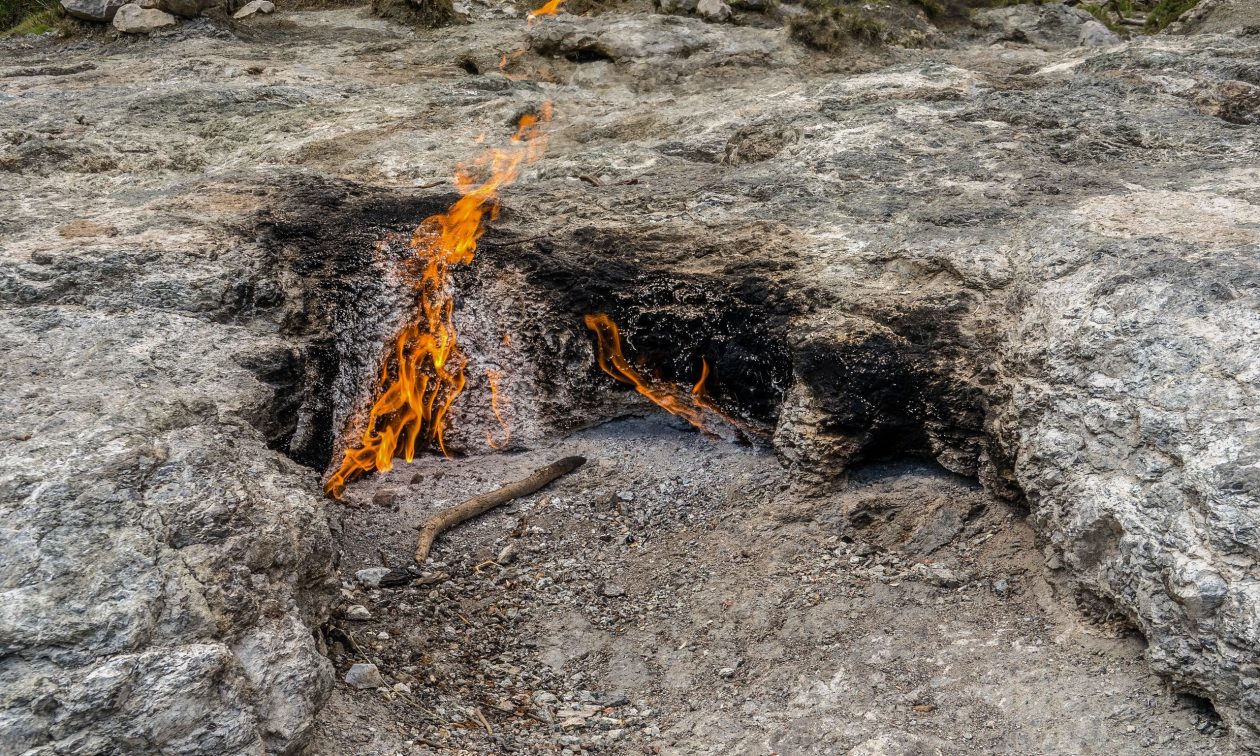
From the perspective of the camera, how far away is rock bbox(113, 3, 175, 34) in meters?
12.7

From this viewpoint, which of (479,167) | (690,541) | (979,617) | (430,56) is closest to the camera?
(979,617)

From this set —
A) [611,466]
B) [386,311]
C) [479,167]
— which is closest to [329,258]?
[386,311]

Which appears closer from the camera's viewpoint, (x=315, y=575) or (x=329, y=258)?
(x=315, y=575)

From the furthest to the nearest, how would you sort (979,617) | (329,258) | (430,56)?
(430,56), (329,258), (979,617)

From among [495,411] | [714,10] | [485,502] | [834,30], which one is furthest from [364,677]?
[714,10]

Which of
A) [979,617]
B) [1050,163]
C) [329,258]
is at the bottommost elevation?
[979,617]

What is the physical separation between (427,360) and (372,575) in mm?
2220

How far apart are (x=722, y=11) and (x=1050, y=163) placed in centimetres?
614

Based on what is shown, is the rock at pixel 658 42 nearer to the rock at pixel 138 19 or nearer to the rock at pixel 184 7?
Result: the rock at pixel 184 7

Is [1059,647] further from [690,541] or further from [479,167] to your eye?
[479,167]

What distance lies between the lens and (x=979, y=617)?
623cm

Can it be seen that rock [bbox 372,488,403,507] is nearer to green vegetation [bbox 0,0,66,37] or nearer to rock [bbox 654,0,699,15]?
rock [bbox 654,0,699,15]

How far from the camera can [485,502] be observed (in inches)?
312

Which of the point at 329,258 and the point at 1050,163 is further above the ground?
the point at 1050,163
